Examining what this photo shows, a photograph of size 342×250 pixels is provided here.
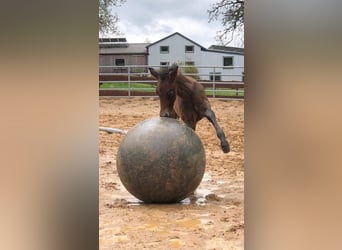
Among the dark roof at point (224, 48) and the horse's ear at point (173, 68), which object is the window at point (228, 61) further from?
the horse's ear at point (173, 68)

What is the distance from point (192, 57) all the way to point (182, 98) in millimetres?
2213

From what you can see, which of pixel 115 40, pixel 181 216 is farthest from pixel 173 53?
pixel 181 216

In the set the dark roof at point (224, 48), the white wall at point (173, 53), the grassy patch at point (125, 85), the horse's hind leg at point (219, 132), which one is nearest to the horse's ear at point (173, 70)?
the horse's hind leg at point (219, 132)

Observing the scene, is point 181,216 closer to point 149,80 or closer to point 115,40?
point 115,40

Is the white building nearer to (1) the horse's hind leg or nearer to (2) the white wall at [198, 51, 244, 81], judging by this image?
(2) the white wall at [198, 51, 244, 81]

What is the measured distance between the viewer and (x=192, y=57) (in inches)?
182

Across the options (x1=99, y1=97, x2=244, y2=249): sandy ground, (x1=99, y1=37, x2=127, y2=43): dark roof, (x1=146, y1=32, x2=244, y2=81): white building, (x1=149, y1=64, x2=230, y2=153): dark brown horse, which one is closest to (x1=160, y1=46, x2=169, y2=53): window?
(x1=146, y1=32, x2=244, y2=81): white building

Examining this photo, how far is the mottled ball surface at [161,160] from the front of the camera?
2.04 meters
